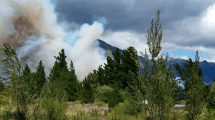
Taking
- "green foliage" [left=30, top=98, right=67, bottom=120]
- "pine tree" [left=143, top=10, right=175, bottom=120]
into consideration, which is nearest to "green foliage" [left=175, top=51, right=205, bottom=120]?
"pine tree" [left=143, top=10, right=175, bottom=120]

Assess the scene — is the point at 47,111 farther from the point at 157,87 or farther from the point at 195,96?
the point at 195,96

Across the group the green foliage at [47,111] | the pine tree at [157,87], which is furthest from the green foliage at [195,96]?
the green foliage at [47,111]

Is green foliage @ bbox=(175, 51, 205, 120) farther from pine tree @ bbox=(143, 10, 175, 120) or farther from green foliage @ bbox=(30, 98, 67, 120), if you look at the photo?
green foliage @ bbox=(30, 98, 67, 120)

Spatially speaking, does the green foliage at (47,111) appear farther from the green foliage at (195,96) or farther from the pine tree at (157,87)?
the green foliage at (195,96)

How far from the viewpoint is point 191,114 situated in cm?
816

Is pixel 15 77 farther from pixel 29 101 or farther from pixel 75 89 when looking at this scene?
pixel 75 89

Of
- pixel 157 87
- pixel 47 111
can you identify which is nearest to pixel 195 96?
pixel 157 87

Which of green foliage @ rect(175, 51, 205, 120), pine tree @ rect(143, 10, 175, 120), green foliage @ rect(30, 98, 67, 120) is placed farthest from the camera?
green foliage @ rect(175, 51, 205, 120)

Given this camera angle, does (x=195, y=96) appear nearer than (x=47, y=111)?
Yes

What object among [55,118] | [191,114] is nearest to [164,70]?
[191,114]

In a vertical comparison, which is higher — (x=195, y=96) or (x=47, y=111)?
(x=195, y=96)

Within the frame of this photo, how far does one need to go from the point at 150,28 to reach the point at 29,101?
527 cm

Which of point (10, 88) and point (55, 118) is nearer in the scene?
point (10, 88)

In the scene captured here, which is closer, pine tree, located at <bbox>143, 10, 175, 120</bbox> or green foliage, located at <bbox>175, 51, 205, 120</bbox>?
pine tree, located at <bbox>143, 10, 175, 120</bbox>
